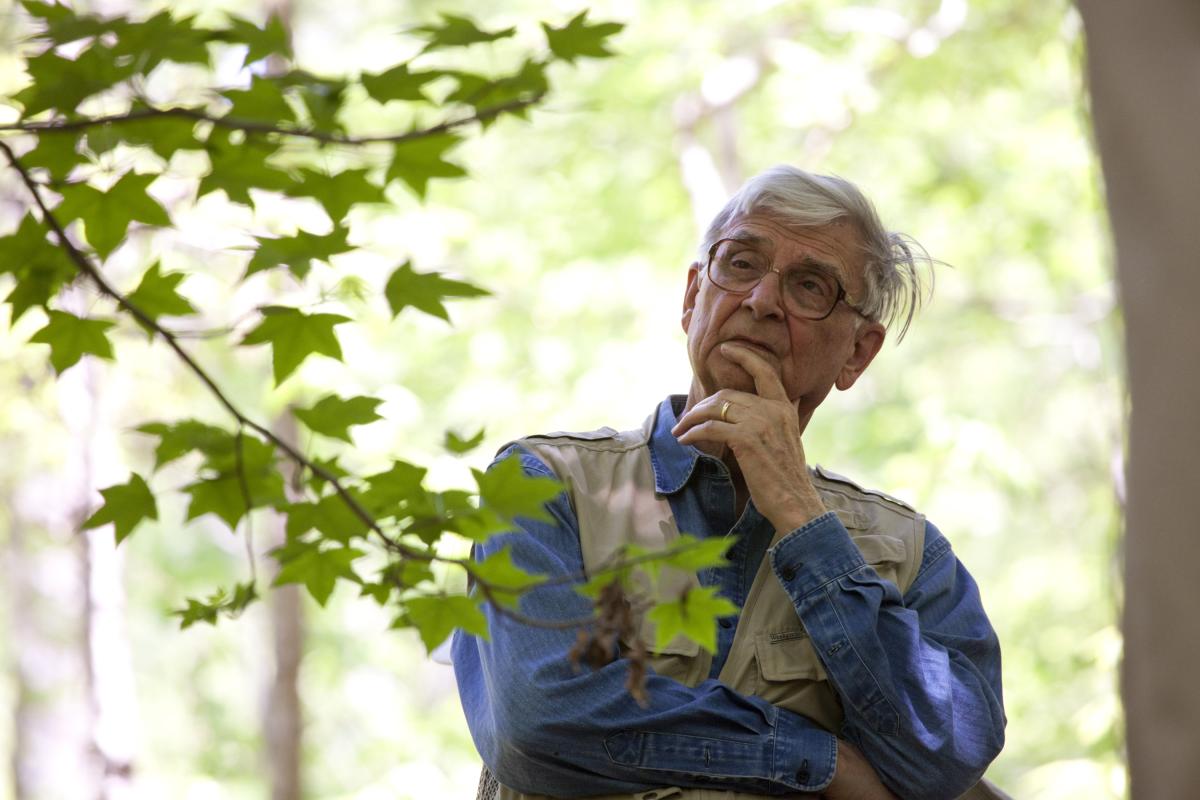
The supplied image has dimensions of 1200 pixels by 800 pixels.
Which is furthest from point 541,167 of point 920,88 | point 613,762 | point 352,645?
point 613,762

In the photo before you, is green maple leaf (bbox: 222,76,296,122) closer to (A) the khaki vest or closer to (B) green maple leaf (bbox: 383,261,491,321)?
(B) green maple leaf (bbox: 383,261,491,321)

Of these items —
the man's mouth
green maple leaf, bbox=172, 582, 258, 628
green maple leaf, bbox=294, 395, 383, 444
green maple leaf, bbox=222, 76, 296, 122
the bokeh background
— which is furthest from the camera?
the bokeh background

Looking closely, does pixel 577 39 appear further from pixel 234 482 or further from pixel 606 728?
pixel 606 728

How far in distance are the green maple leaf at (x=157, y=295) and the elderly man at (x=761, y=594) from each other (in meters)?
0.70

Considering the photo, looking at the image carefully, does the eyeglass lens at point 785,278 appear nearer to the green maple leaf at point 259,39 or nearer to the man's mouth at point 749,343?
the man's mouth at point 749,343

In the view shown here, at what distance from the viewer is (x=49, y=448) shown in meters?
7.98

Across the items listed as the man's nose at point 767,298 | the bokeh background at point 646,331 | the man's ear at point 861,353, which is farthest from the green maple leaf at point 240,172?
the bokeh background at point 646,331

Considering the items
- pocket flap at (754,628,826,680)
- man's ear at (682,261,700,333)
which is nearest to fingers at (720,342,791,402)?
man's ear at (682,261,700,333)

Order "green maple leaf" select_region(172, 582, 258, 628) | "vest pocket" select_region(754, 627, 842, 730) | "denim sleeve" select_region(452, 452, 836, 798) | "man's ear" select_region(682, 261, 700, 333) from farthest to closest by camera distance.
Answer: "man's ear" select_region(682, 261, 700, 333), "vest pocket" select_region(754, 627, 842, 730), "denim sleeve" select_region(452, 452, 836, 798), "green maple leaf" select_region(172, 582, 258, 628)

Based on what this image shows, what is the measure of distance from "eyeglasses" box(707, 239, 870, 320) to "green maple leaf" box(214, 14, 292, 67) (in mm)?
1156

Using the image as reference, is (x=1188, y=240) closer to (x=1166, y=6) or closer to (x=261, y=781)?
(x=1166, y=6)

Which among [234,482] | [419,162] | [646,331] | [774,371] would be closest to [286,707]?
[646,331]

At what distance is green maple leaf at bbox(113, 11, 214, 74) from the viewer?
1.37 meters

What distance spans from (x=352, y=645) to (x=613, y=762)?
32.5ft
